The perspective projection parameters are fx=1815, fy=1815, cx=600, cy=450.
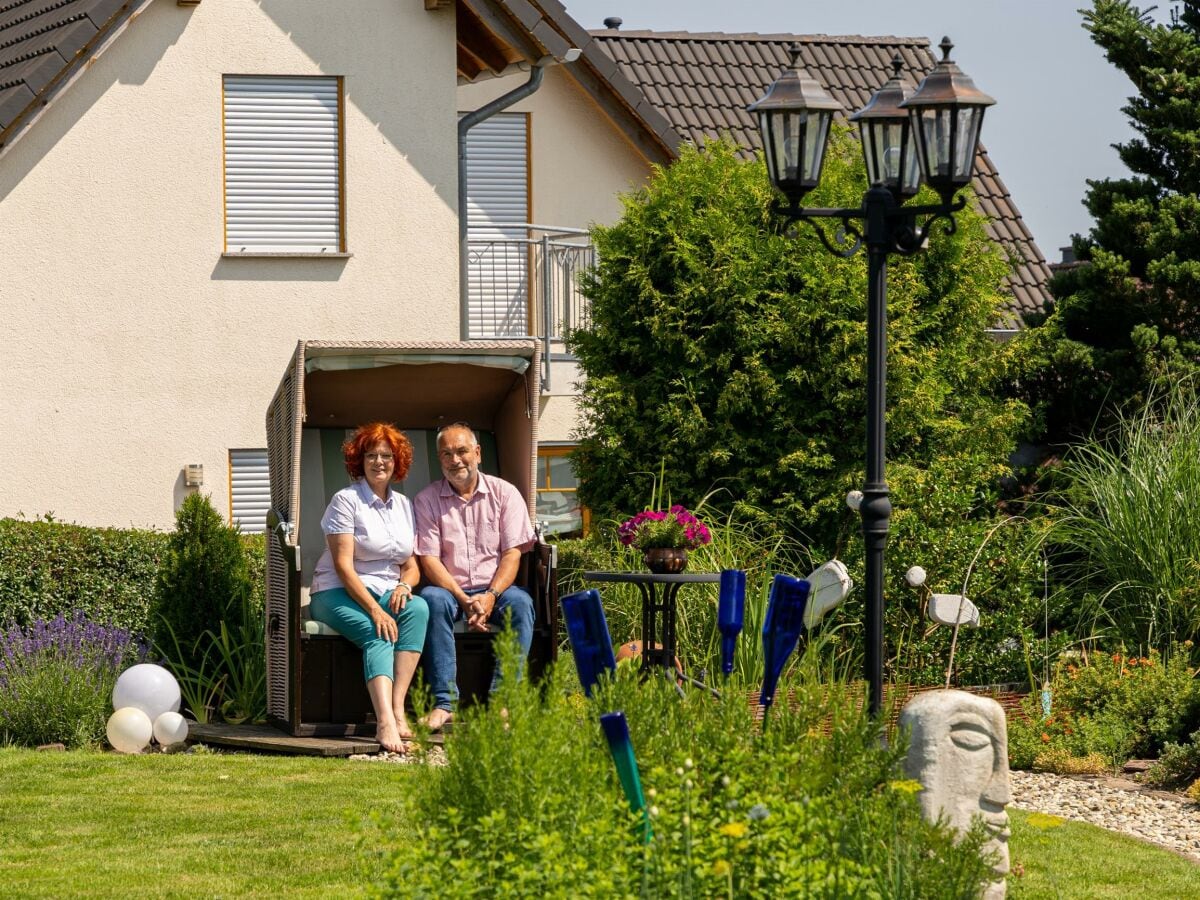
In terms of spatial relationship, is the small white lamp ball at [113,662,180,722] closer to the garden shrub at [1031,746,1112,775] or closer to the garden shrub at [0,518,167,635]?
the garden shrub at [0,518,167,635]

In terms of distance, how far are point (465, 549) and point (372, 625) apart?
0.72 meters

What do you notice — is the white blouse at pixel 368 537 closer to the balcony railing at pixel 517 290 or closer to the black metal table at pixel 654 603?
the black metal table at pixel 654 603

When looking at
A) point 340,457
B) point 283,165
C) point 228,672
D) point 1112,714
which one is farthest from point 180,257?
point 1112,714

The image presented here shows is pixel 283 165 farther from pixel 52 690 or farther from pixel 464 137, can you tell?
pixel 52 690

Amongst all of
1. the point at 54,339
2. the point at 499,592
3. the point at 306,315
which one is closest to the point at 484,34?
the point at 306,315

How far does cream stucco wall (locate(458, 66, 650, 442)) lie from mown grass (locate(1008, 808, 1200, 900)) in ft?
39.6

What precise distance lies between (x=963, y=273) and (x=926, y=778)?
7.77 m

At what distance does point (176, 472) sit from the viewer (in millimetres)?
15812

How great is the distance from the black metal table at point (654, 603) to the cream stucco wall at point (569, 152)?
A: 367 inches

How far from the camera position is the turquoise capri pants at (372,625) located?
935cm

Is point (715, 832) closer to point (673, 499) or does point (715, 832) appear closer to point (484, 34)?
point (673, 499)

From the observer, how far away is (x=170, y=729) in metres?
9.47

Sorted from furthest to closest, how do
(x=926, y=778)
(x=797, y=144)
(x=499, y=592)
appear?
(x=499, y=592) < (x=797, y=144) < (x=926, y=778)

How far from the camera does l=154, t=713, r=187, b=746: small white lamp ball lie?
373 inches
